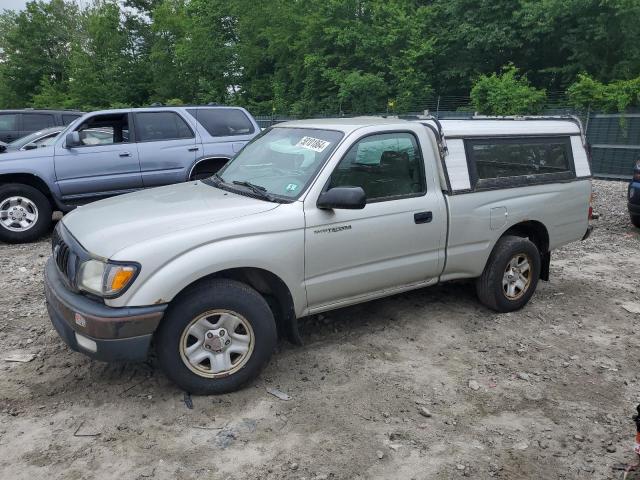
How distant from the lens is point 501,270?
485 centimetres

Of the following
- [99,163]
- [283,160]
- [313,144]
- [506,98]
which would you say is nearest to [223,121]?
[99,163]

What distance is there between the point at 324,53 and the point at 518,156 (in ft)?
79.0

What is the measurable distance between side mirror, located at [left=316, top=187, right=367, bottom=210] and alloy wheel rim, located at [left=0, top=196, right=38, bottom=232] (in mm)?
5416

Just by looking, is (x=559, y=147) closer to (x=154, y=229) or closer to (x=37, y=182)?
(x=154, y=229)

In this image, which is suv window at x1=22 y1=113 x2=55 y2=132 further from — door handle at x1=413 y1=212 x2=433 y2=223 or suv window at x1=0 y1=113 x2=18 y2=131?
door handle at x1=413 y1=212 x2=433 y2=223

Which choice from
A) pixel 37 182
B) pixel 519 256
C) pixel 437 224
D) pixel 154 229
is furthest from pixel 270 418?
pixel 37 182

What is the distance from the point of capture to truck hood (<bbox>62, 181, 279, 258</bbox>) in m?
3.31

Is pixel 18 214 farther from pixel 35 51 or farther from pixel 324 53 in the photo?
pixel 35 51

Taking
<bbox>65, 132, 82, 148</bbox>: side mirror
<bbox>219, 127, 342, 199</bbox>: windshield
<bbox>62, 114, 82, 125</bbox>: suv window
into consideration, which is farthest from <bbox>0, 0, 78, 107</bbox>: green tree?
<bbox>219, 127, 342, 199</bbox>: windshield

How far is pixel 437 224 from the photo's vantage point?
14.2 ft

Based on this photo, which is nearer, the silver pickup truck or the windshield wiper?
the silver pickup truck

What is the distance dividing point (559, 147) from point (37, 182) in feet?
21.6

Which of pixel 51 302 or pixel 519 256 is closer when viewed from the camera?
pixel 51 302

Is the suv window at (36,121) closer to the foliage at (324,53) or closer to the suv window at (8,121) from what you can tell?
the suv window at (8,121)
